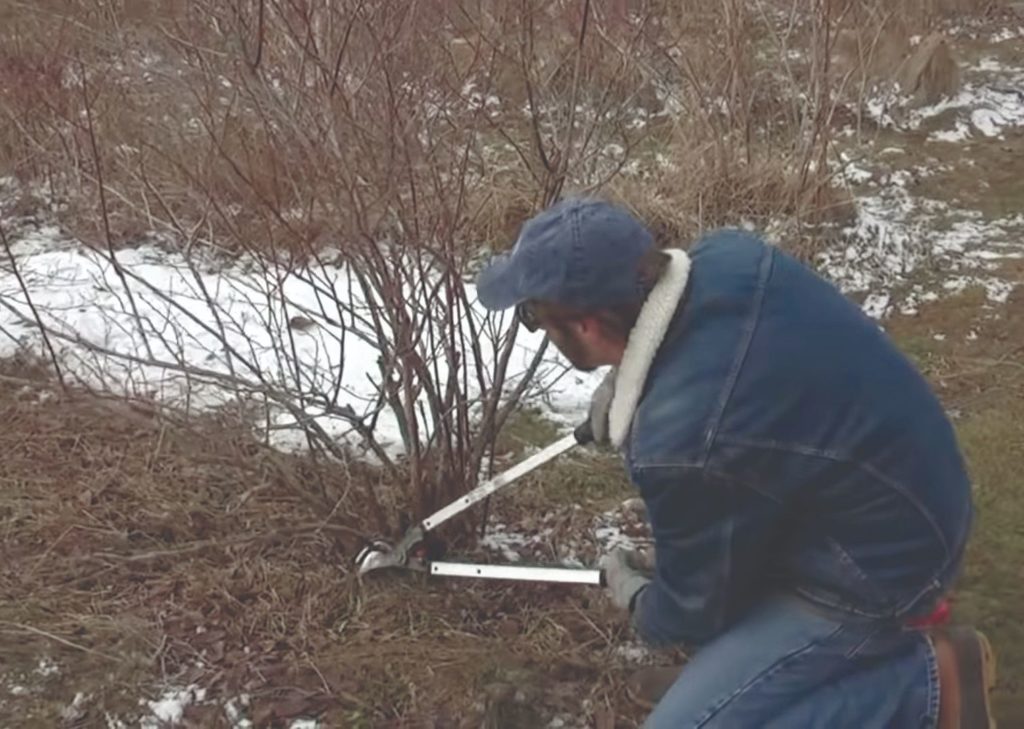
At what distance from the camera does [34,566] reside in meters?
3.82

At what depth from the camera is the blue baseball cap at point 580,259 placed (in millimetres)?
2031

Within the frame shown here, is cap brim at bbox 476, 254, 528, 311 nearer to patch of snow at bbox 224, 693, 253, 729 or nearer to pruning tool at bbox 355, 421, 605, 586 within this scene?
pruning tool at bbox 355, 421, 605, 586

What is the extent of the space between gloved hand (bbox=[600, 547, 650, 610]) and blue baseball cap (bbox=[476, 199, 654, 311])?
994mm

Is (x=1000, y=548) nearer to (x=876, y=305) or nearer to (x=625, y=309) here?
(x=876, y=305)

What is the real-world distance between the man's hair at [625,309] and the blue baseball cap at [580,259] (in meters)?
0.01

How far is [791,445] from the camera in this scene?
204 cm

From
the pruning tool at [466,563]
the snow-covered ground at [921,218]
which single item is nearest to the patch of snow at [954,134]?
the snow-covered ground at [921,218]

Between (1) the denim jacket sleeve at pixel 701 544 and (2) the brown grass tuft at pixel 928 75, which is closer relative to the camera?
(1) the denim jacket sleeve at pixel 701 544

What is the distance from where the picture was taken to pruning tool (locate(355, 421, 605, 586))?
3.27 meters

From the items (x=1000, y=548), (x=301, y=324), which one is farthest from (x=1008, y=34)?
(x=1000, y=548)

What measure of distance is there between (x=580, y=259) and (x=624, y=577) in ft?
3.73

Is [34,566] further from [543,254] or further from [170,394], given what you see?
[543,254]

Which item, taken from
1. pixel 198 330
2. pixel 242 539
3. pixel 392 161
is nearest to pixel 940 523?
pixel 392 161

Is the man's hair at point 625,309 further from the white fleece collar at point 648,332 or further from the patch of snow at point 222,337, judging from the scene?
the patch of snow at point 222,337
